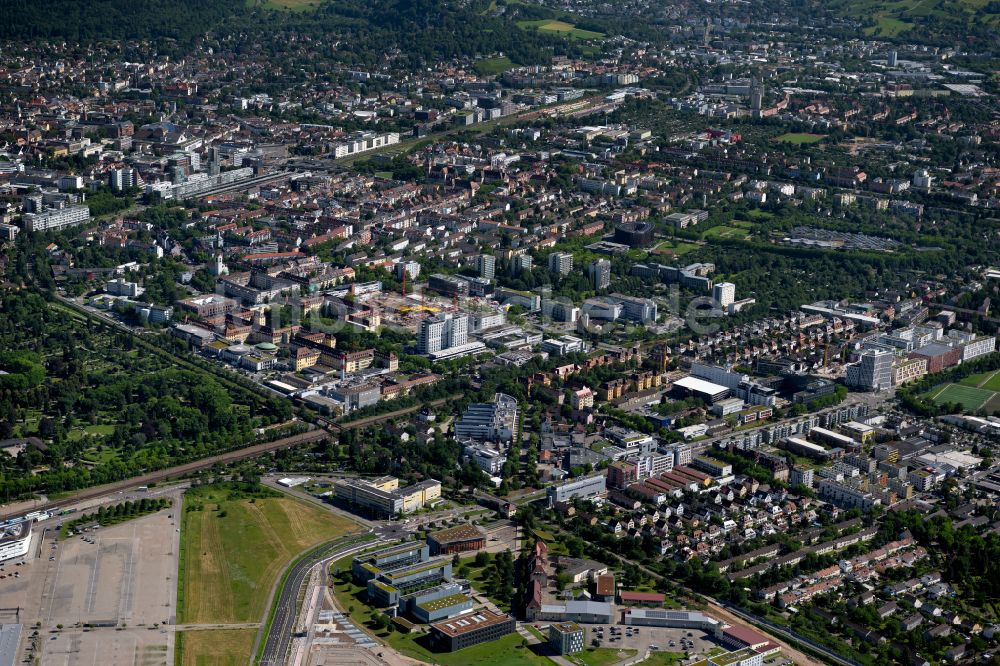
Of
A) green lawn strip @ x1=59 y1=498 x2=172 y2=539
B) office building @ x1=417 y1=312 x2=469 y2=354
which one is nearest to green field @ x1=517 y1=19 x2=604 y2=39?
office building @ x1=417 y1=312 x2=469 y2=354

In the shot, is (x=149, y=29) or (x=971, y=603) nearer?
(x=971, y=603)

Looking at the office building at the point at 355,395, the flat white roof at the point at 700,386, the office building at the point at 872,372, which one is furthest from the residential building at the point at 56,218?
the office building at the point at 872,372

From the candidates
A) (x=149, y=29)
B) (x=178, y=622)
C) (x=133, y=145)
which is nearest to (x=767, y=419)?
(x=178, y=622)

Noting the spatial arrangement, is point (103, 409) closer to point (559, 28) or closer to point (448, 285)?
point (448, 285)

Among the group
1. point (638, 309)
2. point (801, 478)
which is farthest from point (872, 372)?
point (638, 309)

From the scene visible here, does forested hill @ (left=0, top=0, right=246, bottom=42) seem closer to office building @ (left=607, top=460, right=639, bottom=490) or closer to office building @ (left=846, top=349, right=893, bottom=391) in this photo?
office building @ (left=846, top=349, right=893, bottom=391)

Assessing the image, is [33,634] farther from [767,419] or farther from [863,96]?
[863,96]

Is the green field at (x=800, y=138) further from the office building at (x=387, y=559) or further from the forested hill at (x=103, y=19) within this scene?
the office building at (x=387, y=559)
